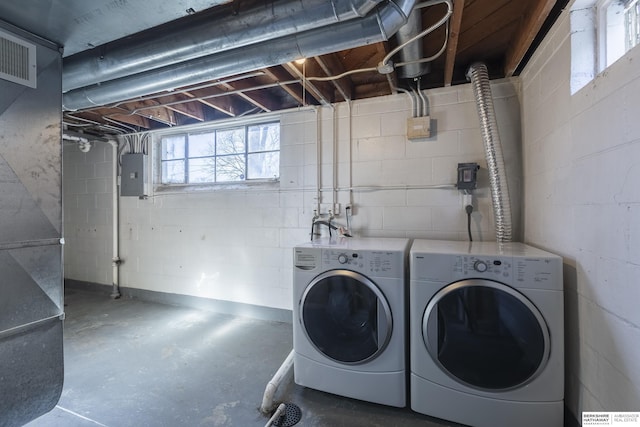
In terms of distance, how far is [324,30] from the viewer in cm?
144

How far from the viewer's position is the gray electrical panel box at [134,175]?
341 centimetres

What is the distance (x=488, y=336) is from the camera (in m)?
1.36

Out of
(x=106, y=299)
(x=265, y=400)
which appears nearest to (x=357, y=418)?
(x=265, y=400)

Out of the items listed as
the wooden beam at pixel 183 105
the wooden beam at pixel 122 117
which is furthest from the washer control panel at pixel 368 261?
the wooden beam at pixel 122 117

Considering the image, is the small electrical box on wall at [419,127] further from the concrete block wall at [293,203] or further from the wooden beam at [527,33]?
the wooden beam at [527,33]

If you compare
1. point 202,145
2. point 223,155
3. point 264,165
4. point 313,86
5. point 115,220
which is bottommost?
point 115,220

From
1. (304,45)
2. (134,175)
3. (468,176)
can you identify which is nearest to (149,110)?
(134,175)

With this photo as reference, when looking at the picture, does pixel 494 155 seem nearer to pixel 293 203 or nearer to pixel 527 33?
pixel 527 33

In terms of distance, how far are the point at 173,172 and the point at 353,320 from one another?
9.69ft

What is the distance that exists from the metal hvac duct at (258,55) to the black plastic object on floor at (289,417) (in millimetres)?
2098

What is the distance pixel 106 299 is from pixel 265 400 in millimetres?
3111

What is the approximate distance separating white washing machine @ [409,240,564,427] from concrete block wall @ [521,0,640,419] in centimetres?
12

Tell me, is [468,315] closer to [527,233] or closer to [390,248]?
[390,248]

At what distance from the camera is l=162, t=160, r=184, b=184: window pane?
3.34 meters
